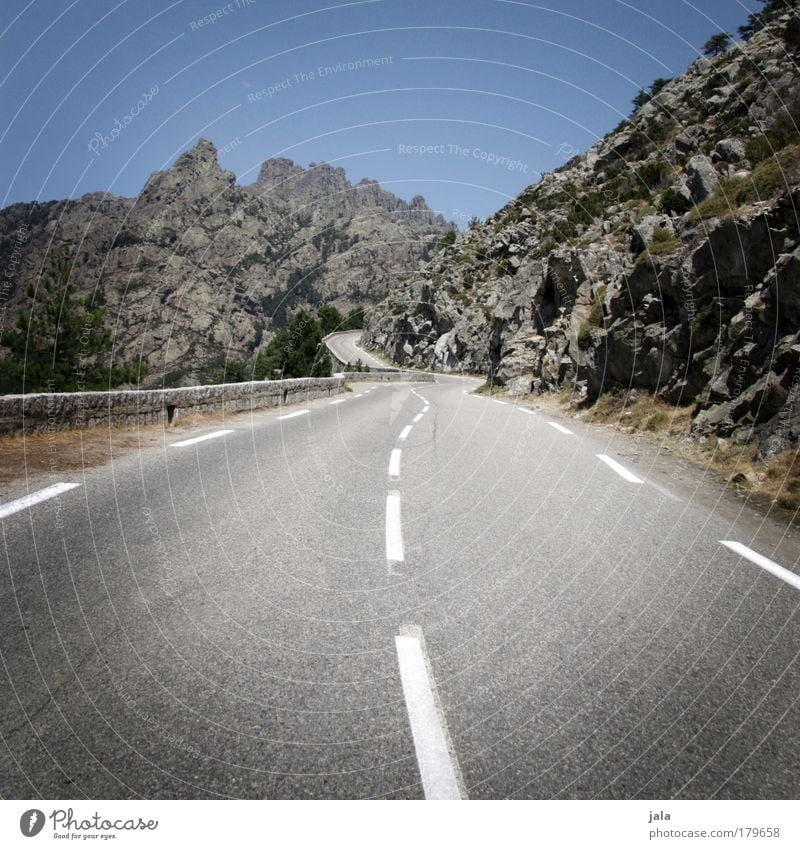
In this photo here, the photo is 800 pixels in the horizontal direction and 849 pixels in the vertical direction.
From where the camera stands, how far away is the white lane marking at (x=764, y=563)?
391 cm

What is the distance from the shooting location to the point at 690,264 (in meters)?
14.2

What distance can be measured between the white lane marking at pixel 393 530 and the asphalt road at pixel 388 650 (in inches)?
1.6

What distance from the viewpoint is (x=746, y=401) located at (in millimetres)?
9516

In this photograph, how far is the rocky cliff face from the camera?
33.0 feet

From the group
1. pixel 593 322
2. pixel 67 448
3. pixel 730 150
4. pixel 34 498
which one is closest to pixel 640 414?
pixel 593 322

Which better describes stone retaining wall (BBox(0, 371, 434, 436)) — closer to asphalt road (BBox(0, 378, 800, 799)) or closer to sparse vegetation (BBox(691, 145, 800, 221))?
asphalt road (BBox(0, 378, 800, 799))

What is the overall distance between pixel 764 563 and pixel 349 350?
375ft

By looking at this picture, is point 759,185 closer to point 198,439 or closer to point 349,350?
point 198,439

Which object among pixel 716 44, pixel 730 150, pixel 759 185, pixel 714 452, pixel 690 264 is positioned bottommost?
pixel 714 452

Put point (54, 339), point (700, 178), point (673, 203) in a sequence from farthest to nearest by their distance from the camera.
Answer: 1. point (54, 339)
2. point (673, 203)
3. point (700, 178)

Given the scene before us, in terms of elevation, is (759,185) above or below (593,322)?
above

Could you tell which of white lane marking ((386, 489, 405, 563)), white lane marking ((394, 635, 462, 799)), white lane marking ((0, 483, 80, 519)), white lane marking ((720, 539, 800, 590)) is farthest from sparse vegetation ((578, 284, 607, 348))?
white lane marking ((394, 635, 462, 799))

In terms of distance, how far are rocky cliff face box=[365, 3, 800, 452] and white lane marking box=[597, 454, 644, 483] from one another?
7.63 ft

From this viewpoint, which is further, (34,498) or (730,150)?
(730,150)
